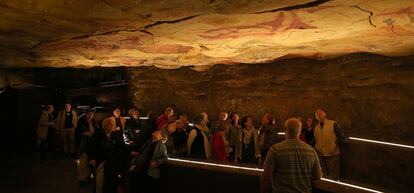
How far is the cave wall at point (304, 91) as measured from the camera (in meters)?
7.69

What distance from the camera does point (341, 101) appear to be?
336 inches

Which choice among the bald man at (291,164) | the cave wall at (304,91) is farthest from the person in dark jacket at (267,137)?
the bald man at (291,164)

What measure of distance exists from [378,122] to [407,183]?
1.34 m

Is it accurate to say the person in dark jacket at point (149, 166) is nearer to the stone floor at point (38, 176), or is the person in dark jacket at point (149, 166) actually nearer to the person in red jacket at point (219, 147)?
the person in red jacket at point (219, 147)

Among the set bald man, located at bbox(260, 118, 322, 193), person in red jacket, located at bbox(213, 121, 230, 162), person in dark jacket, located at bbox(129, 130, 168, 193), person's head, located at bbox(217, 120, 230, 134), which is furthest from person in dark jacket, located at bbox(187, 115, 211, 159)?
bald man, located at bbox(260, 118, 322, 193)

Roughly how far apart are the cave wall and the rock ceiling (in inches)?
20.2

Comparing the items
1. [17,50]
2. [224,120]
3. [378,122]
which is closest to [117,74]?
[17,50]

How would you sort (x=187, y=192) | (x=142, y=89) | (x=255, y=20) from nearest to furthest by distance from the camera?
(x=255, y=20)
(x=187, y=192)
(x=142, y=89)

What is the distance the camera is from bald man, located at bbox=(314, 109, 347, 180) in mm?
6780

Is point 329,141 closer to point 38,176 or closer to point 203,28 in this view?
point 203,28

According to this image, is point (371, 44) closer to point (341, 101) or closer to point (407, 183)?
point (341, 101)

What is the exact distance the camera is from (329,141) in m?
6.80

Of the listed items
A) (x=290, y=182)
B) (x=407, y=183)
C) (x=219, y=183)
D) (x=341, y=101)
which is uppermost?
(x=341, y=101)

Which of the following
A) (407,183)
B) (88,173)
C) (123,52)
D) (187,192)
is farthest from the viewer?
(123,52)
